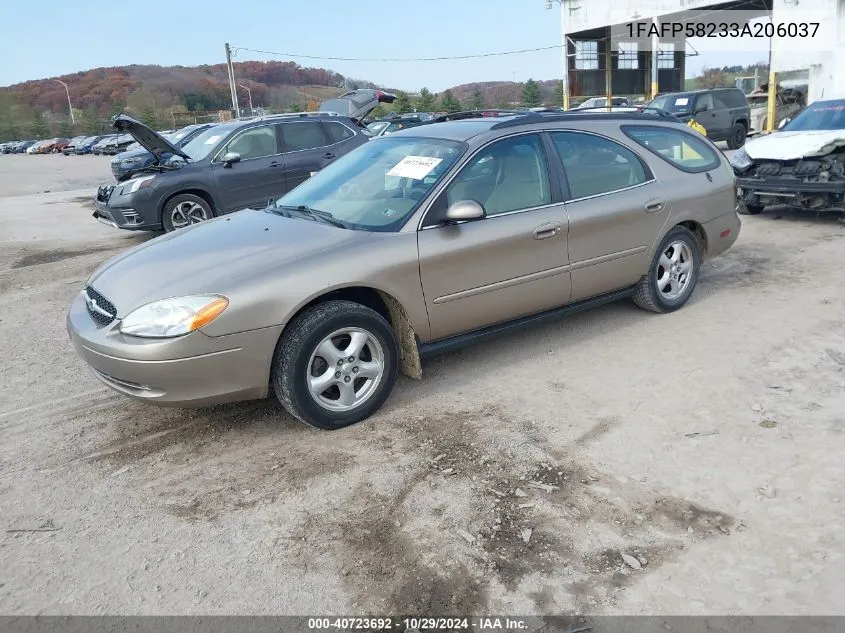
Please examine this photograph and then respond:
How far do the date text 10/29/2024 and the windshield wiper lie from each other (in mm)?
2366

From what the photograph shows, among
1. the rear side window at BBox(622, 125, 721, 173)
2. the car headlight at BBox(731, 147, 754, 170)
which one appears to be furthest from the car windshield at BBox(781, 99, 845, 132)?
the rear side window at BBox(622, 125, 721, 173)

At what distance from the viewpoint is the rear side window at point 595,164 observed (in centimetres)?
479

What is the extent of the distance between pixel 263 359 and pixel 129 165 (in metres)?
10.2

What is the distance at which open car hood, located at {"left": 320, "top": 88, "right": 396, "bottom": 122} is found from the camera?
1647 cm

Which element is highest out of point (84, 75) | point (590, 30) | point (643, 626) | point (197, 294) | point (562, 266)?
point (84, 75)

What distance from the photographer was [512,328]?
180 inches

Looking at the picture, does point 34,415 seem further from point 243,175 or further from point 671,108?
point 671,108

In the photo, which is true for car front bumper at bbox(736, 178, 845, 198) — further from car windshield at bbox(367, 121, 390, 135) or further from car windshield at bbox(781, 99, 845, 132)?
car windshield at bbox(367, 121, 390, 135)

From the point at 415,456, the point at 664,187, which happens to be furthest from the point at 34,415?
the point at 664,187

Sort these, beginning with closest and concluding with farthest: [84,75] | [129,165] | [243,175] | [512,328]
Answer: [512,328]
[243,175]
[129,165]
[84,75]

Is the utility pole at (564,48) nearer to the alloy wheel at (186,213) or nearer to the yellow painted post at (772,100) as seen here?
the yellow painted post at (772,100)

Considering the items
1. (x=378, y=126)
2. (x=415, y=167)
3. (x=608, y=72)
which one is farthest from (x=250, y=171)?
(x=608, y=72)

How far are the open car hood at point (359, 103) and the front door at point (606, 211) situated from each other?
38.9 ft

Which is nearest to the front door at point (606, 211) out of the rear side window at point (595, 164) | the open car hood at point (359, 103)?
the rear side window at point (595, 164)
